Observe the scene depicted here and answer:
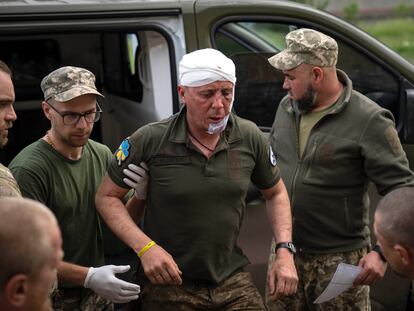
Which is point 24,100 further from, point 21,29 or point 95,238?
point 95,238

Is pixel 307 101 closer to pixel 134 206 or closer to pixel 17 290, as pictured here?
pixel 134 206

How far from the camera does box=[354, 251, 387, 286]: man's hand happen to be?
11.0ft

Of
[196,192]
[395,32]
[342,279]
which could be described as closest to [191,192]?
[196,192]

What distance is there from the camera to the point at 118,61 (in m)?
5.26

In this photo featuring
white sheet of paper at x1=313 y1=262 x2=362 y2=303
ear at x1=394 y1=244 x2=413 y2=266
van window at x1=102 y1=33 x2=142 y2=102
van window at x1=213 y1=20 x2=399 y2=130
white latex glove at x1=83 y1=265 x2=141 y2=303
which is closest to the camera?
ear at x1=394 y1=244 x2=413 y2=266

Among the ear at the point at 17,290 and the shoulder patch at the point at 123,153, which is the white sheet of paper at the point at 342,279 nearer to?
the shoulder patch at the point at 123,153

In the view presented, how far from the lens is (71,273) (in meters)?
3.04

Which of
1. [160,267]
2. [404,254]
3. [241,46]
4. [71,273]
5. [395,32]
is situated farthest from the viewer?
[395,32]

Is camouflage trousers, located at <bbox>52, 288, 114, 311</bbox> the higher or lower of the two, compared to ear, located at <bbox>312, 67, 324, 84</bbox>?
lower

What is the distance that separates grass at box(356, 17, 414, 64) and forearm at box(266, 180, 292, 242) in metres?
12.8

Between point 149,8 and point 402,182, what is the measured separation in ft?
4.90

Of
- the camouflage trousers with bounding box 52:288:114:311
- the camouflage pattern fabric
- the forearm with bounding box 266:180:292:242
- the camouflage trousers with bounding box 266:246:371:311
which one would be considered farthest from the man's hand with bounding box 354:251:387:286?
A: the camouflage pattern fabric

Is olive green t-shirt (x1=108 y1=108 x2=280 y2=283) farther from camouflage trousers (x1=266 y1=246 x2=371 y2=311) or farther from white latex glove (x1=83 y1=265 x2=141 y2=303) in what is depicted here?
camouflage trousers (x1=266 y1=246 x2=371 y2=311)

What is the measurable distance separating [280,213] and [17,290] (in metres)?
1.59
